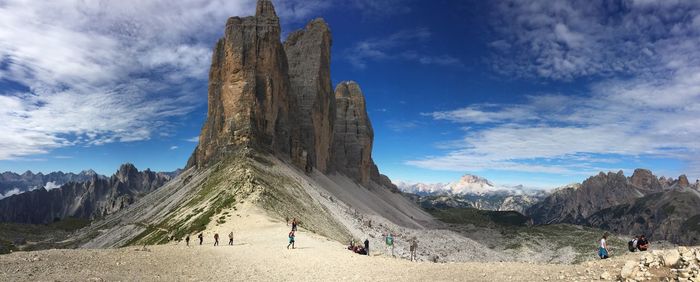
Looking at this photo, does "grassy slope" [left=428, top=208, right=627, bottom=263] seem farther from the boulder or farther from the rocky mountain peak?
the rocky mountain peak

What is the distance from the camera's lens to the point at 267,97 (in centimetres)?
11400

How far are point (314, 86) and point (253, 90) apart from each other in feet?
151

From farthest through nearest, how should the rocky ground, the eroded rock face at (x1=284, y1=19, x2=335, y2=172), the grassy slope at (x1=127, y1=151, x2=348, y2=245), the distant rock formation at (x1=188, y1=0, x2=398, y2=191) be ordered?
1. the eroded rock face at (x1=284, y1=19, x2=335, y2=172)
2. the distant rock formation at (x1=188, y1=0, x2=398, y2=191)
3. the grassy slope at (x1=127, y1=151, x2=348, y2=245)
4. the rocky ground

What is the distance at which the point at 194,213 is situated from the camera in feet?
216

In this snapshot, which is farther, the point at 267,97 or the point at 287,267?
the point at 267,97

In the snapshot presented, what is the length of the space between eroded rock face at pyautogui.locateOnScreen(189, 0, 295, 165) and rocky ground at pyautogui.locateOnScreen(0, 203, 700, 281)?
7401 centimetres

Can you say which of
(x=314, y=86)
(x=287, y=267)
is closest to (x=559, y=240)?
(x=314, y=86)

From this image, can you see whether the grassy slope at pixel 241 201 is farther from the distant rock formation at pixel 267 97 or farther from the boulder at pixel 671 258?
the boulder at pixel 671 258

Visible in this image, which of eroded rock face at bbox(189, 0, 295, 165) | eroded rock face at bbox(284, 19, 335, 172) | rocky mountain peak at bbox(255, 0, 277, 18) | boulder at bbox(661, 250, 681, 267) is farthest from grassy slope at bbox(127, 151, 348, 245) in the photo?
eroded rock face at bbox(284, 19, 335, 172)

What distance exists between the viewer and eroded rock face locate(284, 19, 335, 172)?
496 feet

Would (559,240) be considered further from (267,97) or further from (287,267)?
(287,267)

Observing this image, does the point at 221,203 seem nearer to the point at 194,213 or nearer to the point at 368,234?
the point at 194,213

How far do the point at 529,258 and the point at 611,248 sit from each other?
2715 centimetres

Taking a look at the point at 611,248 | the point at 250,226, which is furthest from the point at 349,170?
the point at 250,226
